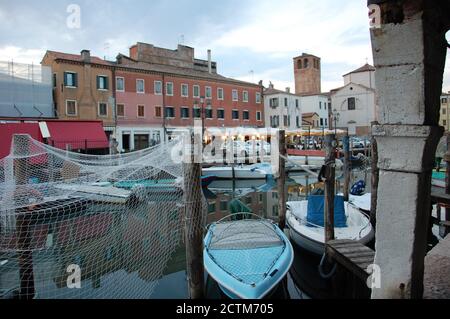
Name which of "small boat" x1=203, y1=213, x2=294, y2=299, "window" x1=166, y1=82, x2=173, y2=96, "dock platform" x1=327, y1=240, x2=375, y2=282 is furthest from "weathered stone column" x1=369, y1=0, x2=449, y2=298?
"window" x1=166, y1=82, x2=173, y2=96

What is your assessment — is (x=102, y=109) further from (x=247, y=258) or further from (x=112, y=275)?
(x=247, y=258)

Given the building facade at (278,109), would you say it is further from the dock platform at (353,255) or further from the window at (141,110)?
the dock platform at (353,255)

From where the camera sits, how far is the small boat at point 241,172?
20.8m

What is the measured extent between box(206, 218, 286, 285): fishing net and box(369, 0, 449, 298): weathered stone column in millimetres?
2506

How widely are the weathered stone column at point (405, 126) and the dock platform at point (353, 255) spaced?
2.26 meters

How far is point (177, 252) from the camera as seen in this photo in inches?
330

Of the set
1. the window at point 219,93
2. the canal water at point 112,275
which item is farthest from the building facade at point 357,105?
the canal water at point 112,275

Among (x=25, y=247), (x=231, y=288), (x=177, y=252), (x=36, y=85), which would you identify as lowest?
(x=177, y=252)

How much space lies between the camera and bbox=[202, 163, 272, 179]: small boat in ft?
68.4

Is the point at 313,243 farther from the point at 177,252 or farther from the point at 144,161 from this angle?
the point at 144,161

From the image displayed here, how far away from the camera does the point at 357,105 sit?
4553 cm

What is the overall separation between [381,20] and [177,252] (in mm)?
7014

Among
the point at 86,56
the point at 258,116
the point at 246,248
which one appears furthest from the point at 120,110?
the point at 246,248
